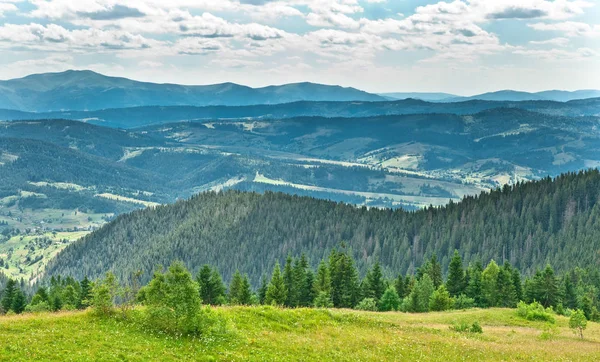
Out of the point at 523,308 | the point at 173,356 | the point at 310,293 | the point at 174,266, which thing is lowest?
the point at 310,293

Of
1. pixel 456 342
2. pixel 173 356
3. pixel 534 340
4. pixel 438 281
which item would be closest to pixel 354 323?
pixel 456 342

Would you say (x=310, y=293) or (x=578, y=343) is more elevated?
(x=578, y=343)

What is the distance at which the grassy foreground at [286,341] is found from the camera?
147ft

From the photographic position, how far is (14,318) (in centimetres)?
5047

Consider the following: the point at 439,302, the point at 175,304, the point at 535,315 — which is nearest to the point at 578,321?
the point at 535,315

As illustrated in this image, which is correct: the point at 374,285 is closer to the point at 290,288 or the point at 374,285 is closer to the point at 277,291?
the point at 290,288

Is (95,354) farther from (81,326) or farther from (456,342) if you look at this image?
(456,342)

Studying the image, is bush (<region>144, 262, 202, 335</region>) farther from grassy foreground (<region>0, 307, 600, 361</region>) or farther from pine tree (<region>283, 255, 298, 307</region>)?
pine tree (<region>283, 255, 298, 307</region>)

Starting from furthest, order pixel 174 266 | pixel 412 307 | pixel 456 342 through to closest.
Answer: pixel 412 307 → pixel 456 342 → pixel 174 266

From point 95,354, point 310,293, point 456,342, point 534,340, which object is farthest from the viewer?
point 310,293

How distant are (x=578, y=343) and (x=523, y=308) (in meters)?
18.3

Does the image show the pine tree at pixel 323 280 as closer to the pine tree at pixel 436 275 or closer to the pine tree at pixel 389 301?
the pine tree at pixel 389 301

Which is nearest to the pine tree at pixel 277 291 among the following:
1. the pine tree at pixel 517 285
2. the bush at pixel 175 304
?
the pine tree at pixel 517 285

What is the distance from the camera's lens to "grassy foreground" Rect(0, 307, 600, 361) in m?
44.7
